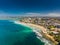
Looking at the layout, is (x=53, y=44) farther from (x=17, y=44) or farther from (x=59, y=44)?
(x=17, y=44)

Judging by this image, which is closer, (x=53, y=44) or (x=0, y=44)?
(x=53, y=44)

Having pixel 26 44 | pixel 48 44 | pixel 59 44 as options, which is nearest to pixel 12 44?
pixel 26 44

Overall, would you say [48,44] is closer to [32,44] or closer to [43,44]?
[43,44]

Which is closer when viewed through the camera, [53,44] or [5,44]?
[53,44]

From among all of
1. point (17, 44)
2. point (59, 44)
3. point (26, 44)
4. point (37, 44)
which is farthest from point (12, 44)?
point (59, 44)

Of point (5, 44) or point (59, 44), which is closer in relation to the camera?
point (59, 44)

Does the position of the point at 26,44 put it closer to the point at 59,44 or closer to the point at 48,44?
the point at 48,44

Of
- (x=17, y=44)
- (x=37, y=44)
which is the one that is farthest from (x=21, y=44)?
(x=37, y=44)
